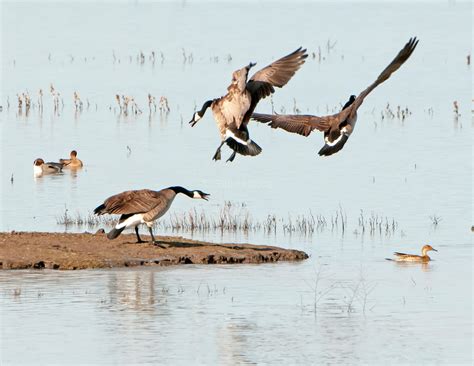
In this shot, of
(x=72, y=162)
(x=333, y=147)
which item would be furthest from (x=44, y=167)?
(x=333, y=147)

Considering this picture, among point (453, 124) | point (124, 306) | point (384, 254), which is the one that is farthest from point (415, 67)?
point (124, 306)

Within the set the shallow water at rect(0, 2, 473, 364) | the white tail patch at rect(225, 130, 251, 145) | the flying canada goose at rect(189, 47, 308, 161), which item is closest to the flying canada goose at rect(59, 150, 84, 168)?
the shallow water at rect(0, 2, 473, 364)

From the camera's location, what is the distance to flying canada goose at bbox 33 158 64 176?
26.9m

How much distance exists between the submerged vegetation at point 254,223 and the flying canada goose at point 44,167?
15.6ft

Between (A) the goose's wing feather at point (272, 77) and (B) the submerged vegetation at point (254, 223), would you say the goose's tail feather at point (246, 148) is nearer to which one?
(A) the goose's wing feather at point (272, 77)

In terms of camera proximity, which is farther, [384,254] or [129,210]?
[384,254]

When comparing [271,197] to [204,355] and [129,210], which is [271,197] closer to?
[129,210]

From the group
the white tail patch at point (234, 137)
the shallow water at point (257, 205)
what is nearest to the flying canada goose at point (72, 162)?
the shallow water at point (257, 205)

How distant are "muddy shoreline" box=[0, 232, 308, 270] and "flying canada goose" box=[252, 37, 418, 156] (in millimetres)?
1896

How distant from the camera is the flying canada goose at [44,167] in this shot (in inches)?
1059

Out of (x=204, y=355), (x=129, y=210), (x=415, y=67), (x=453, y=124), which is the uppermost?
(x=415, y=67)

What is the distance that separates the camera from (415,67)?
2053 inches

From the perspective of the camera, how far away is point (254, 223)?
21500mm

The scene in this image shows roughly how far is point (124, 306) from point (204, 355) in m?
2.36
